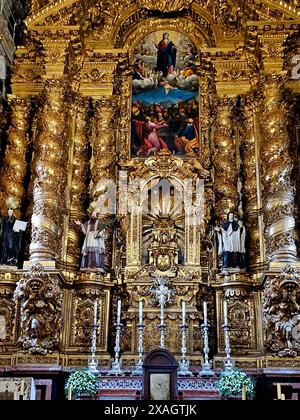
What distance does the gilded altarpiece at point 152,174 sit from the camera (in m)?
13.0

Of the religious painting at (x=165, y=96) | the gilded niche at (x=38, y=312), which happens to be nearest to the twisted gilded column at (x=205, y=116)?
the religious painting at (x=165, y=96)

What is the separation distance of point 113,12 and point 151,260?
678cm

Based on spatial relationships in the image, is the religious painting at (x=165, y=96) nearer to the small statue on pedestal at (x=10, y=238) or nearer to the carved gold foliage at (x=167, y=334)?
the small statue on pedestal at (x=10, y=238)

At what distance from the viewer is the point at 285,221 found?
1310 centimetres

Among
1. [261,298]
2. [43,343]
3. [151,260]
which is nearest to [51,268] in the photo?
[43,343]

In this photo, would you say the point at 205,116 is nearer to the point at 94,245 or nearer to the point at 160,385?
the point at 94,245

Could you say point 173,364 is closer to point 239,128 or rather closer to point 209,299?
point 209,299

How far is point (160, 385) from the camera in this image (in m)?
9.51

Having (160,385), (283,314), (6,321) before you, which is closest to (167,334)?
(283,314)

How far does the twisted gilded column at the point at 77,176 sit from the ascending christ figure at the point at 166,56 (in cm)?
220

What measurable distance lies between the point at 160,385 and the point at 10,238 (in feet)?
18.3

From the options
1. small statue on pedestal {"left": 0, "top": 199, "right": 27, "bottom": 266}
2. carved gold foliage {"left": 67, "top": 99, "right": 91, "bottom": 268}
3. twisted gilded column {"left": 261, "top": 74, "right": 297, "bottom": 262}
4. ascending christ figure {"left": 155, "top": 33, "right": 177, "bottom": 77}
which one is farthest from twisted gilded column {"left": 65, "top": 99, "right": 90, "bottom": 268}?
twisted gilded column {"left": 261, "top": 74, "right": 297, "bottom": 262}

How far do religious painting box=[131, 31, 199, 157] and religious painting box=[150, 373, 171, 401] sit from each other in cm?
671
